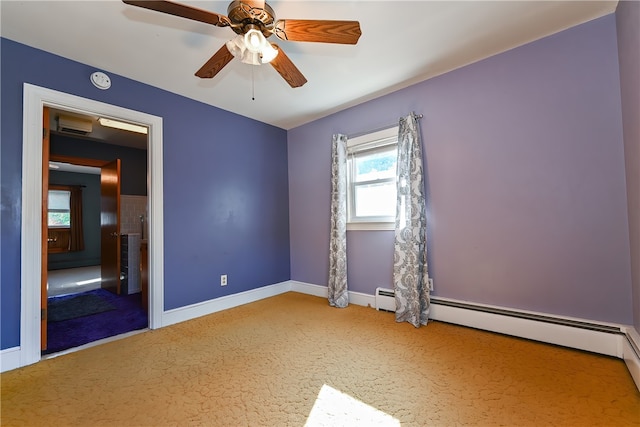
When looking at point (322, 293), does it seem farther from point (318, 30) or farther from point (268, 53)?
point (318, 30)

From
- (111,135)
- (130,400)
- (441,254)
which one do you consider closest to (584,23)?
(441,254)

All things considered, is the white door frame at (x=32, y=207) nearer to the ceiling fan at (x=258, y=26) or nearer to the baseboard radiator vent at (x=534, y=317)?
the ceiling fan at (x=258, y=26)

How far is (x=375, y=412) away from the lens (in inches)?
55.8

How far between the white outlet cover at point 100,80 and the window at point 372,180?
247 centimetres

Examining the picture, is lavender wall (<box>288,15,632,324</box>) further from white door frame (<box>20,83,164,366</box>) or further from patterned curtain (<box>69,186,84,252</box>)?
patterned curtain (<box>69,186,84,252</box>)

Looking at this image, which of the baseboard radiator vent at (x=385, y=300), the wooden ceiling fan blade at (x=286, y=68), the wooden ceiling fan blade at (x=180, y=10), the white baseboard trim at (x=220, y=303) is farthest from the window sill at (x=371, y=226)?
the wooden ceiling fan blade at (x=180, y=10)

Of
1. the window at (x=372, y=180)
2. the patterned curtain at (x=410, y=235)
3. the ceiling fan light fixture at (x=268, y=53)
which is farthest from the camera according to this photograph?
the window at (x=372, y=180)

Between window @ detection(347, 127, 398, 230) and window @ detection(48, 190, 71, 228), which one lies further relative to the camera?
window @ detection(48, 190, 71, 228)

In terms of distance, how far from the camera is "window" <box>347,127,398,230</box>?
3.04 meters

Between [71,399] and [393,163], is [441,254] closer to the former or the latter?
[393,163]

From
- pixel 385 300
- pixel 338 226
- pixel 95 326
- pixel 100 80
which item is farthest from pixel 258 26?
pixel 95 326

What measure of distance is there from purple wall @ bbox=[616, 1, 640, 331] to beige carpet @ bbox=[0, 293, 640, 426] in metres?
0.69

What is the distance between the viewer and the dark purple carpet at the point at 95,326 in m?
2.37

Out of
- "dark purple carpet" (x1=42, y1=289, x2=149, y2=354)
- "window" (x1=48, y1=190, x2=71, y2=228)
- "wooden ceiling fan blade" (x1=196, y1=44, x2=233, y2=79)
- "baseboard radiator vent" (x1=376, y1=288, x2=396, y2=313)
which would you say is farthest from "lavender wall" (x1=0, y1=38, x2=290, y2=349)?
"window" (x1=48, y1=190, x2=71, y2=228)
